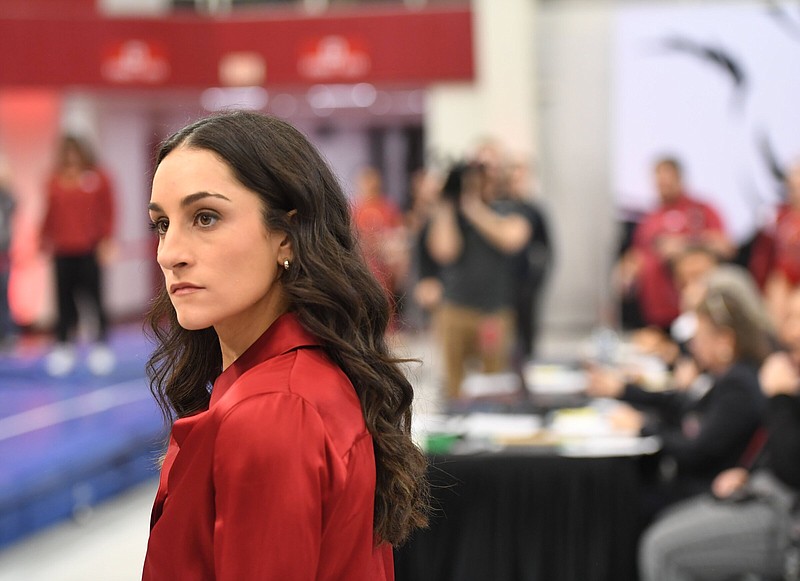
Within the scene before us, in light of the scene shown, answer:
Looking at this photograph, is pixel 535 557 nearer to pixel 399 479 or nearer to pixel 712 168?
pixel 399 479

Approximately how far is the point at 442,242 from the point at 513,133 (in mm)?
4789

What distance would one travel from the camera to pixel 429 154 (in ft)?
34.7

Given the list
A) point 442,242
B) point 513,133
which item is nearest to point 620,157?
point 513,133

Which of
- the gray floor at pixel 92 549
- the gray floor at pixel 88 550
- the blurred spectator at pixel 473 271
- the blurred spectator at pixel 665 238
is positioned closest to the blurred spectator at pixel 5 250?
the gray floor at pixel 92 549

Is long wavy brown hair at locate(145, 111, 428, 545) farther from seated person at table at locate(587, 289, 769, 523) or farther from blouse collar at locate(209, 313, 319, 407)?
seated person at table at locate(587, 289, 769, 523)

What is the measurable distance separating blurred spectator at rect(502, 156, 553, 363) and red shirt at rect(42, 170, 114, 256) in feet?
9.81

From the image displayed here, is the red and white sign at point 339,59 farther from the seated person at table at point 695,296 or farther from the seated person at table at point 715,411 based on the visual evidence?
the seated person at table at point 715,411

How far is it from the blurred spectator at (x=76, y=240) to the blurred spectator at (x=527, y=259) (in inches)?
Answer: 117

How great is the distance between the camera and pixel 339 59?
10602 mm

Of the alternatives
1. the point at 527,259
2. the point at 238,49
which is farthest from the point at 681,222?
the point at 238,49

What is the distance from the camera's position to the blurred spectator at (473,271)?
19.1 ft

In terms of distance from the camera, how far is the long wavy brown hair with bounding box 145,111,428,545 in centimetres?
112

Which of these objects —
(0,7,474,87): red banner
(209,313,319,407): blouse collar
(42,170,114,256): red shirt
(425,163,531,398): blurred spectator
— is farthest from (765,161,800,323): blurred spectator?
(209,313,319,407): blouse collar

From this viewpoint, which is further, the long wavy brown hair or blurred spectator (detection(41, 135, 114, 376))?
blurred spectator (detection(41, 135, 114, 376))
